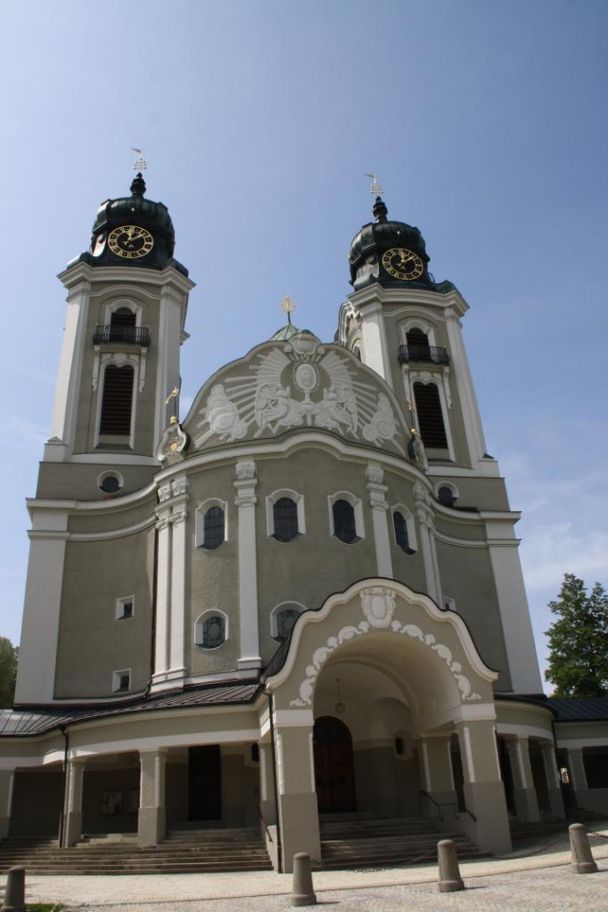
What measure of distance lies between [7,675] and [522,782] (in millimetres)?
33722

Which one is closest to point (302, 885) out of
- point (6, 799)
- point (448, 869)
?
point (448, 869)

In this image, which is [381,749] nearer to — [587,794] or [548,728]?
[548,728]

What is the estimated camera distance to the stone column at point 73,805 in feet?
67.8

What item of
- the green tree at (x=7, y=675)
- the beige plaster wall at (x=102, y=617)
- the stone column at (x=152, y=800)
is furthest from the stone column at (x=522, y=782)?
the green tree at (x=7, y=675)

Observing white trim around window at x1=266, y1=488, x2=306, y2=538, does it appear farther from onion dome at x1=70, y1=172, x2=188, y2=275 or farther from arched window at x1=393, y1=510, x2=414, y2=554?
onion dome at x1=70, y1=172, x2=188, y2=275

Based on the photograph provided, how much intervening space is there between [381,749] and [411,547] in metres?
7.14

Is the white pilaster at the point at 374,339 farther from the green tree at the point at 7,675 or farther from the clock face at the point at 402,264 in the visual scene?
the green tree at the point at 7,675

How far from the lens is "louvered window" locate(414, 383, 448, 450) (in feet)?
115

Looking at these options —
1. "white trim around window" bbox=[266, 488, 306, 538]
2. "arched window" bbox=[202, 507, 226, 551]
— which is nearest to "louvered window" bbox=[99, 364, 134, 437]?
"arched window" bbox=[202, 507, 226, 551]

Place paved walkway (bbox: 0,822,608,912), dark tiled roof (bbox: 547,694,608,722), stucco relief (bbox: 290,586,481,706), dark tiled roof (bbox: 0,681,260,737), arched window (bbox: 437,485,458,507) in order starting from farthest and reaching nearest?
1. arched window (bbox: 437,485,458,507)
2. dark tiled roof (bbox: 547,694,608,722)
3. dark tiled roof (bbox: 0,681,260,737)
4. stucco relief (bbox: 290,586,481,706)
5. paved walkway (bbox: 0,822,608,912)

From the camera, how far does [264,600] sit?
78.2 ft

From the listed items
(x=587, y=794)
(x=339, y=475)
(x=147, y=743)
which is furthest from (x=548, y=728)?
(x=147, y=743)

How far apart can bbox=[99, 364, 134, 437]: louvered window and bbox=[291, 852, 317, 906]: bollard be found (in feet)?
74.2

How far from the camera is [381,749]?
22.2 metres
